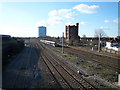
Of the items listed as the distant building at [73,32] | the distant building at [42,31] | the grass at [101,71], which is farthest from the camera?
the distant building at [42,31]

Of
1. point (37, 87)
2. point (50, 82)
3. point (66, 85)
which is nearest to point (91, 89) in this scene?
point (66, 85)

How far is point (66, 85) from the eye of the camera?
10047mm

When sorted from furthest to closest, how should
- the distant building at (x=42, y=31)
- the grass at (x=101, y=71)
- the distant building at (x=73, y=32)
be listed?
the distant building at (x=42, y=31), the distant building at (x=73, y=32), the grass at (x=101, y=71)

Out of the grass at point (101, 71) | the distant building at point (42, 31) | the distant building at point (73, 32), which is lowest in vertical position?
the grass at point (101, 71)

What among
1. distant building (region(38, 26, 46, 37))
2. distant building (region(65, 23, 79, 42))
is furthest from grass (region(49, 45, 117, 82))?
distant building (region(38, 26, 46, 37))

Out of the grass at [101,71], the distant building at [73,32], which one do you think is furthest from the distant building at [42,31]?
the grass at [101,71]

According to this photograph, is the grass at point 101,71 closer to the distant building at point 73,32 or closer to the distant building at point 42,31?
the distant building at point 73,32

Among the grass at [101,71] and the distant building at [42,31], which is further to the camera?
the distant building at [42,31]

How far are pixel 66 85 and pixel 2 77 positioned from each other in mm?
6499

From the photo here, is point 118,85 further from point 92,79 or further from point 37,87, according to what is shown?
point 37,87

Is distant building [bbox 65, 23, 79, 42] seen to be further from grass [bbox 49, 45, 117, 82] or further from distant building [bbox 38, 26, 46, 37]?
distant building [bbox 38, 26, 46, 37]

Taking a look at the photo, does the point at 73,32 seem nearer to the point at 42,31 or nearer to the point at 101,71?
the point at 101,71

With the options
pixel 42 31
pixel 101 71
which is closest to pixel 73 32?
pixel 101 71

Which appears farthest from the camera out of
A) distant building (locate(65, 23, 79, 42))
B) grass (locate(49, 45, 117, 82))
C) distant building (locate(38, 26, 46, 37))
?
distant building (locate(38, 26, 46, 37))
